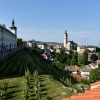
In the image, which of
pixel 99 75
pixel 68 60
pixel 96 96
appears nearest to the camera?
pixel 96 96

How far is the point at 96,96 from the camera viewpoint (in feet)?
27.9

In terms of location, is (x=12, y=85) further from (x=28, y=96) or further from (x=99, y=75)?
(x=99, y=75)

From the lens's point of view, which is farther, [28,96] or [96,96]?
[28,96]

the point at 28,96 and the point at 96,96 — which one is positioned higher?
the point at 96,96

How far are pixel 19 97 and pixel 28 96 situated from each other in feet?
6.77

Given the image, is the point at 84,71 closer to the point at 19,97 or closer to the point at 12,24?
the point at 12,24

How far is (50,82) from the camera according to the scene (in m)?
33.7

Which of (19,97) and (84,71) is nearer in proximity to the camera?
(19,97)

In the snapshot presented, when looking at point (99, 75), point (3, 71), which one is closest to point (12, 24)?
point (99, 75)

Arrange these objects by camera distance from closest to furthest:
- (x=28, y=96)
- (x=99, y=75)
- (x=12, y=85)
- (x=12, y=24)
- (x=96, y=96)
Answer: (x=96, y=96), (x=28, y=96), (x=12, y=85), (x=99, y=75), (x=12, y=24)

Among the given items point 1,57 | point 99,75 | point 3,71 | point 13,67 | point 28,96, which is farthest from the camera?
point 99,75

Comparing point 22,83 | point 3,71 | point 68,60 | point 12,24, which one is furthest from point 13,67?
point 68,60

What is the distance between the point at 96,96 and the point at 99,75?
72.3 m

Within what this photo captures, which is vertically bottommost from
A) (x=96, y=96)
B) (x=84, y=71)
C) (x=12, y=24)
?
(x=84, y=71)
